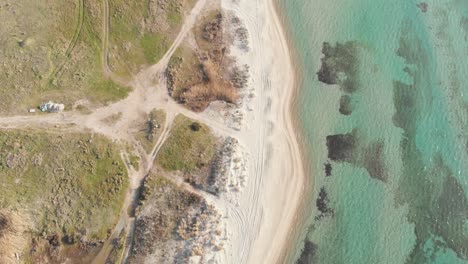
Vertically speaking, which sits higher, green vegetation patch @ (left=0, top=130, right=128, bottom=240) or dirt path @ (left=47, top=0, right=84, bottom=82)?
dirt path @ (left=47, top=0, right=84, bottom=82)

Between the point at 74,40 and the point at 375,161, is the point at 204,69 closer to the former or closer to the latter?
the point at 74,40

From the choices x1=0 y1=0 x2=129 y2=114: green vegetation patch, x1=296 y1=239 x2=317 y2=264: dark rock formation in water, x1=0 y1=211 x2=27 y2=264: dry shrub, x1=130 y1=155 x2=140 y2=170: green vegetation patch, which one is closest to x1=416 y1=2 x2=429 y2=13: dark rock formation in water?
x1=296 y1=239 x2=317 y2=264: dark rock formation in water

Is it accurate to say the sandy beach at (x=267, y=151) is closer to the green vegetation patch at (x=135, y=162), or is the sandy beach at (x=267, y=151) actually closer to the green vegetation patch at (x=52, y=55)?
the green vegetation patch at (x=135, y=162)

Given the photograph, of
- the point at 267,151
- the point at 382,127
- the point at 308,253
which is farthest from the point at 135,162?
the point at 382,127

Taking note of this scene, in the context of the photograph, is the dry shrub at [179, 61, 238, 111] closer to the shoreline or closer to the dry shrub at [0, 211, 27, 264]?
the shoreline

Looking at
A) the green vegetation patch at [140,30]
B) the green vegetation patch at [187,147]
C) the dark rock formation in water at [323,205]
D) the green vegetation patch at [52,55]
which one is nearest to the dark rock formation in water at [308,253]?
the dark rock formation in water at [323,205]
